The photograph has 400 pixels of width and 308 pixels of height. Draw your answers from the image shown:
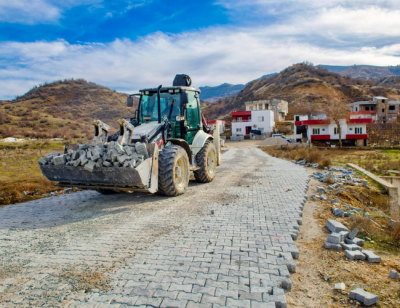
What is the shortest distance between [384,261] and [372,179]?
956 cm

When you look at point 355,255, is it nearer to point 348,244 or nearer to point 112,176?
point 348,244

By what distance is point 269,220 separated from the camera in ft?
19.9

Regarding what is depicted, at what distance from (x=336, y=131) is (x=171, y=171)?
3475cm

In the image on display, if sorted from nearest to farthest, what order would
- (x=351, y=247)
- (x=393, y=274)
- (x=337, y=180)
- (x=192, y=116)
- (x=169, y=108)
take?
(x=393, y=274) < (x=351, y=247) < (x=169, y=108) < (x=192, y=116) < (x=337, y=180)

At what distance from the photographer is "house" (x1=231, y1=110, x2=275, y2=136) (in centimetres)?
5443

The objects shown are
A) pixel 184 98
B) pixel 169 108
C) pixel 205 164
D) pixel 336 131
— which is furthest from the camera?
pixel 336 131

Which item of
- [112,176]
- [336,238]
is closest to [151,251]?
[112,176]

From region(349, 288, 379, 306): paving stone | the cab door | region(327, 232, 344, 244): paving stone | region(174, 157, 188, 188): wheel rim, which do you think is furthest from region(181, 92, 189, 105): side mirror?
region(349, 288, 379, 306): paving stone

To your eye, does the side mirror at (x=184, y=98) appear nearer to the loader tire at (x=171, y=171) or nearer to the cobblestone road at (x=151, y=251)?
the loader tire at (x=171, y=171)

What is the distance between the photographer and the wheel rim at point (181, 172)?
316 inches

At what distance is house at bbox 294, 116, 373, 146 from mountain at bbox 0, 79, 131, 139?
24309 millimetres

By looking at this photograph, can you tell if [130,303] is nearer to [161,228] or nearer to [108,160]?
[161,228]

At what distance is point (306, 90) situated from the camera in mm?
88062

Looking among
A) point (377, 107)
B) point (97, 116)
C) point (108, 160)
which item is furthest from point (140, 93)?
point (377, 107)
